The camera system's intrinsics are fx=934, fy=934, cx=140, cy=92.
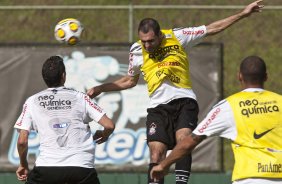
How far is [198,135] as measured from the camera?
7.73m

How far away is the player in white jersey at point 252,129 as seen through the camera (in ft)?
24.9

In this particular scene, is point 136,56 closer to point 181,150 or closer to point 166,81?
point 166,81

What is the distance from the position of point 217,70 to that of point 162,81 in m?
4.66

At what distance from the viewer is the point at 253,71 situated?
770cm

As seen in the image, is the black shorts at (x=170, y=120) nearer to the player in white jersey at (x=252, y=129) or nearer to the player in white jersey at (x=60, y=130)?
the player in white jersey at (x=60, y=130)

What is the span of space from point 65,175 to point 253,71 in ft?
8.19

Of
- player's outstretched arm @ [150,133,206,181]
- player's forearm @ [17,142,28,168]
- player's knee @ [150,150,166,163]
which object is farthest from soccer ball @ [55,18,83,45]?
player's outstretched arm @ [150,133,206,181]

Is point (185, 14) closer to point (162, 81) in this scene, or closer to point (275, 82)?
point (275, 82)

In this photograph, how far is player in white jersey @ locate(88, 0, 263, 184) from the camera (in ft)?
35.6

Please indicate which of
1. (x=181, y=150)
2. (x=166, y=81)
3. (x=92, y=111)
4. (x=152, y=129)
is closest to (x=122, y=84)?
(x=166, y=81)

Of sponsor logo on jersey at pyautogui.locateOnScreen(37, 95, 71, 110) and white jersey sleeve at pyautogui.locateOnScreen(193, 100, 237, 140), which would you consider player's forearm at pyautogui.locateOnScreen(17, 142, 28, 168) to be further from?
white jersey sleeve at pyautogui.locateOnScreen(193, 100, 237, 140)

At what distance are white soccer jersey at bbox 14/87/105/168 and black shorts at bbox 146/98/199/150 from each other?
5.24 feet

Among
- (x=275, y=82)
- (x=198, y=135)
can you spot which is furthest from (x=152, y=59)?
(x=275, y=82)

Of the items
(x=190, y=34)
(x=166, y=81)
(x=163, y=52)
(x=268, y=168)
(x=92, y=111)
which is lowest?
(x=268, y=168)
